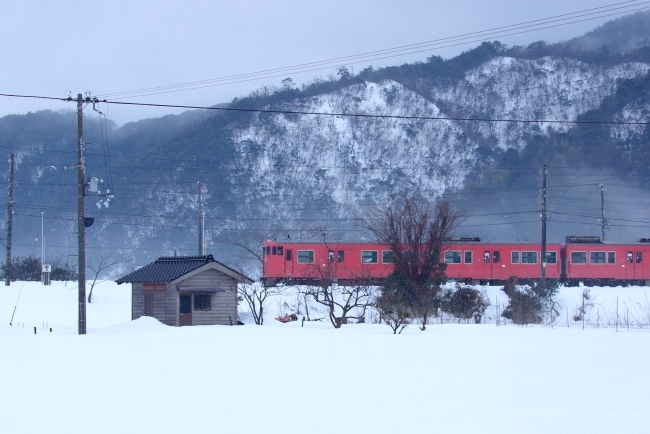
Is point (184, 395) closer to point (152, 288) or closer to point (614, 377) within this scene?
point (614, 377)

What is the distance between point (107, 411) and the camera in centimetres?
1023

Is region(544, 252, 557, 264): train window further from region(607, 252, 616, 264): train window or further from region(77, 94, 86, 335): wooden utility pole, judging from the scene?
region(77, 94, 86, 335): wooden utility pole

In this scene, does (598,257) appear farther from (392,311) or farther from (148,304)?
(148,304)

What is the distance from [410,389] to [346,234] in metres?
74.3

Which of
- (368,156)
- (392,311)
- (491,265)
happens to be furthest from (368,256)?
(368,156)

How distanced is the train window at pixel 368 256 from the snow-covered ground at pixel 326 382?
1400 cm

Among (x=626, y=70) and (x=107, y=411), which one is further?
(x=626, y=70)

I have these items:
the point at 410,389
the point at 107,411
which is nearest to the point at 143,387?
the point at 107,411

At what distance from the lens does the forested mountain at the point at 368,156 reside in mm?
88250

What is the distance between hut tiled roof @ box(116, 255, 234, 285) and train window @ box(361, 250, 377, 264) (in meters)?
11.6

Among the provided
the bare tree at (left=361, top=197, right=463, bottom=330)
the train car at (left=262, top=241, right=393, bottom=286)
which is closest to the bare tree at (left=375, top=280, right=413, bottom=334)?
the bare tree at (left=361, top=197, right=463, bottom=330)

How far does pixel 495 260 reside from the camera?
3709 cm

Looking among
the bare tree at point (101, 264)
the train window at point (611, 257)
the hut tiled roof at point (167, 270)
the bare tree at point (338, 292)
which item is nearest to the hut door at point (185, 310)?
the hut tiled roof at point (167, 270)

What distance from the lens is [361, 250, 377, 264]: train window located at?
36812mm
